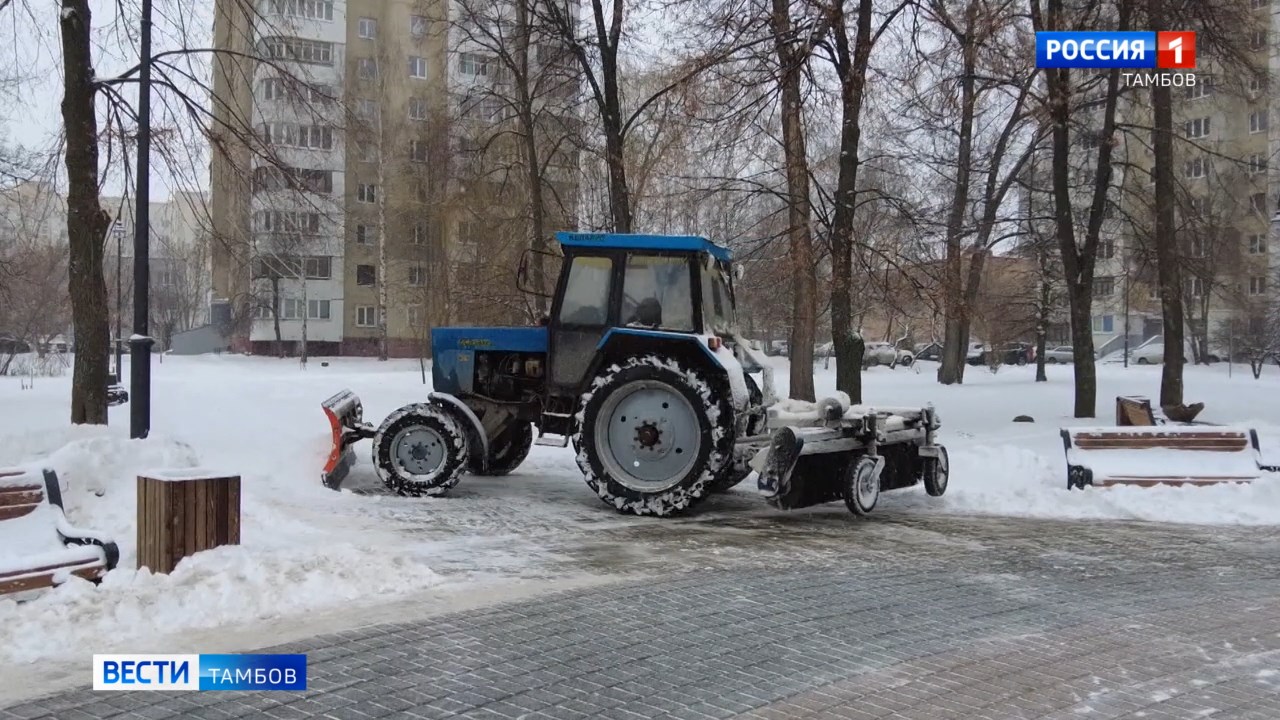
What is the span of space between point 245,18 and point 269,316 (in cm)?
4680

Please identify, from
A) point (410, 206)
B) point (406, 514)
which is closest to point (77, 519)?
point (406, 514)

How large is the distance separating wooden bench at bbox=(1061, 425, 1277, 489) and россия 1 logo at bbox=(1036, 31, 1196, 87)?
7327 mm

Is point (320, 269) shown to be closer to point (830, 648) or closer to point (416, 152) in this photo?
point (416, 152)

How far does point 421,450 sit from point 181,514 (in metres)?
4.33

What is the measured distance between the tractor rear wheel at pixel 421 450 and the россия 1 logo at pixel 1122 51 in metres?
11.3

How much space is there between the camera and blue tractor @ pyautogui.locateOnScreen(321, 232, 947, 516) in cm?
970

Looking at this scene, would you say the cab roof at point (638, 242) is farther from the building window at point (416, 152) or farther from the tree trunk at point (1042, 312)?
the building window at point (416, 152)

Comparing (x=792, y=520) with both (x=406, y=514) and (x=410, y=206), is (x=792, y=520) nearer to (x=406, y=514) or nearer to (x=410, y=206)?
(x=406, y=514)

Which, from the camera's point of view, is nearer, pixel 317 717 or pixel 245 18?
pixel 317 717

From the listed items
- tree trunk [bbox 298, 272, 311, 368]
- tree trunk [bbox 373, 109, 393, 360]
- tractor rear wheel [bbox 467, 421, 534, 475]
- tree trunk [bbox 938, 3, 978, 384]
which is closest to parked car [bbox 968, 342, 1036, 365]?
tree trunk [bbox 938, 3, 978, 384]

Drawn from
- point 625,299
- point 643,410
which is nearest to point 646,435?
point 643,410

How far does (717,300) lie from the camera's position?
10.8 metres

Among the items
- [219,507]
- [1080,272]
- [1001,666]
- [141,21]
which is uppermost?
[141,21]

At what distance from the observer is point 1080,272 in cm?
1988
